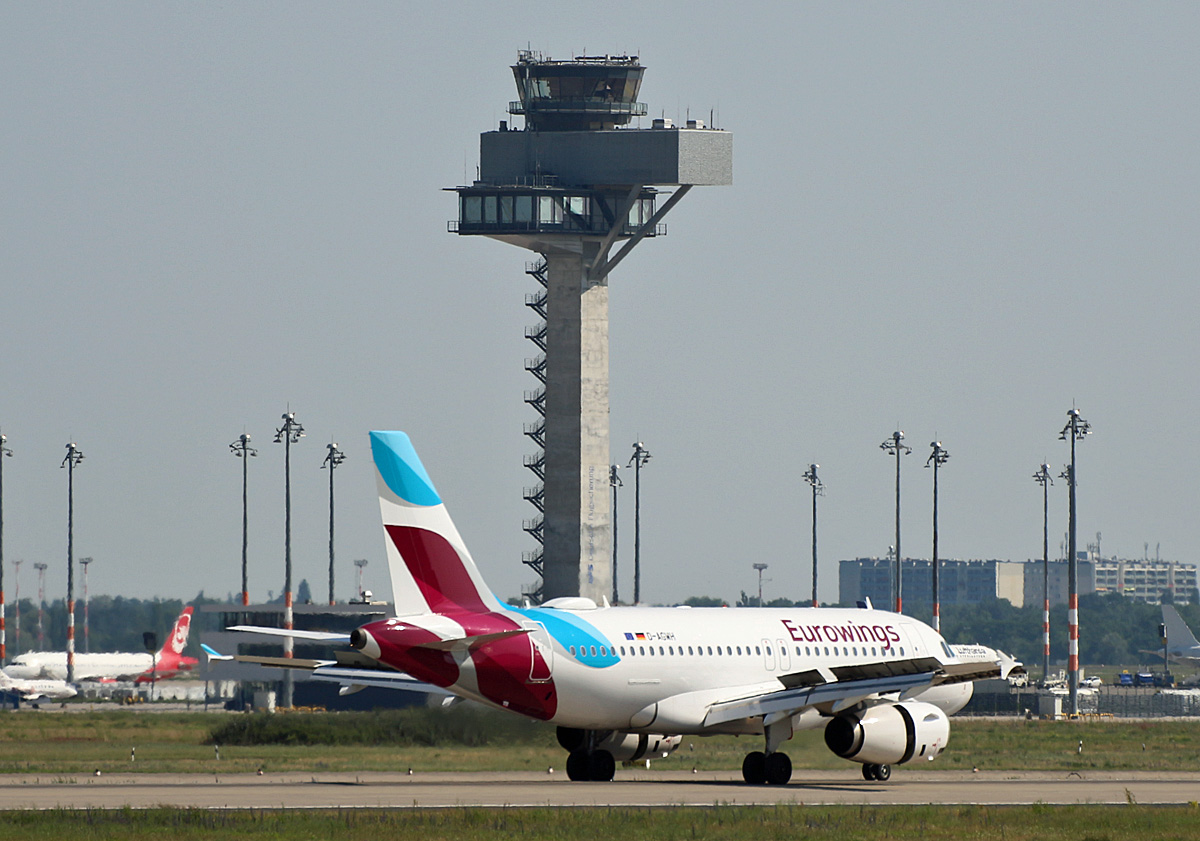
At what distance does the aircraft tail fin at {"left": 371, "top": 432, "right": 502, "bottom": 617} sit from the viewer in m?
43.3

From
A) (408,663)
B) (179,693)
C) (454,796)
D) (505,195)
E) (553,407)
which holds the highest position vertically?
(505,195)

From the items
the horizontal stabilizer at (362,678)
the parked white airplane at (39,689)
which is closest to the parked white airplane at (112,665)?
the parked white airplane at (39,689)

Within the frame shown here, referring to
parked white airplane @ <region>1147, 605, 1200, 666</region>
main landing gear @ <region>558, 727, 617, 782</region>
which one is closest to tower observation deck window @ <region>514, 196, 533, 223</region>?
main landing gear @ <region>558, 727, 617, 782</region>

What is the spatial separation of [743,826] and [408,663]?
10261 mm

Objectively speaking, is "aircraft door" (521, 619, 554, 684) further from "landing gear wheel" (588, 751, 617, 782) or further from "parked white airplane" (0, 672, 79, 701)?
"parked white airplane" (0, 672, 79, 701)

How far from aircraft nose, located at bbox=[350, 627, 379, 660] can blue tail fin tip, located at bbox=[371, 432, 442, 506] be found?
325cm

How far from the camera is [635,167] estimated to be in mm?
116562

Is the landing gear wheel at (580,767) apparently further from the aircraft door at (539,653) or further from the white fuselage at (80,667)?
the white fuselage at (80,667)

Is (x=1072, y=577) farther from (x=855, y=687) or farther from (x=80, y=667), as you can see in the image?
(x=80, y=667)

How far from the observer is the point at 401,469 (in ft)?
143

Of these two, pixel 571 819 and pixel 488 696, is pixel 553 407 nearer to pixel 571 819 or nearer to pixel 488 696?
pixel 488 696

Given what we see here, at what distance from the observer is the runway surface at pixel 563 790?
4022 centimetres

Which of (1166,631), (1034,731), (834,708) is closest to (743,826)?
(834,708)

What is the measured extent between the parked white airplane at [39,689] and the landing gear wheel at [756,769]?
9106 centimetres
